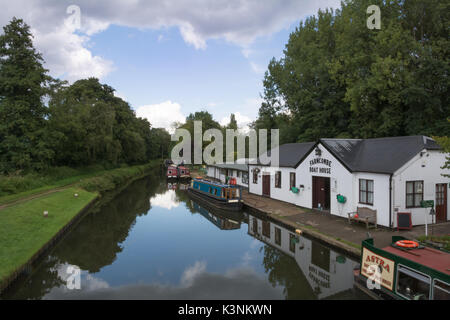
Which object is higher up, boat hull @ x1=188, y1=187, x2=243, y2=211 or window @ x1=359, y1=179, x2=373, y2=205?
window @ x1=359, y1=179, x2=373, y2=205

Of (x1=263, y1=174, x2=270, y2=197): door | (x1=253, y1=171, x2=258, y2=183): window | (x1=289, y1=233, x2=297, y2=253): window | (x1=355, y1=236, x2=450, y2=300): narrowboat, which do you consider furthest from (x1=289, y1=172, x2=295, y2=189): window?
(x1=355, y1=236, x2=450, y2=300): narrowboat

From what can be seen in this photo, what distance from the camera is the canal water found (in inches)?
329

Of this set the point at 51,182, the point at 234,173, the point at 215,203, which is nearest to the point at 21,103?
the point at 51,182

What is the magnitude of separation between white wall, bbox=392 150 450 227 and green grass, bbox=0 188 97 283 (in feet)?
48.5

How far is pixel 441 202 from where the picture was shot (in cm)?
1313

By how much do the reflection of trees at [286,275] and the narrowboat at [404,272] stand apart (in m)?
1.59

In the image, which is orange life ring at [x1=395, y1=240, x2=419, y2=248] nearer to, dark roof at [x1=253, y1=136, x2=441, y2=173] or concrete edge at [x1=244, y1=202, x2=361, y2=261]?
concrete edge at [x1=244, y1=202, x2=361, y2=261]

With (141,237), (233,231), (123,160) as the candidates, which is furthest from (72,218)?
(123,160)

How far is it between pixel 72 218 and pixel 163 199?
33.1ft

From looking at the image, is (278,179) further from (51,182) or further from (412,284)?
(51,182)

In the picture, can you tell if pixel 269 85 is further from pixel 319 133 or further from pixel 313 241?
pixel 313 241

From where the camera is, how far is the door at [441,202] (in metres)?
13.0

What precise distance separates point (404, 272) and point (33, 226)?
14848mm

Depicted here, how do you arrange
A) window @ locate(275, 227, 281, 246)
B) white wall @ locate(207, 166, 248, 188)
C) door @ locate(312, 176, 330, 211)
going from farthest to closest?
white wall @ locate(207, 166, 248, 188) → door @ locate(312, 176, 330, 211) → window @ locate(275, 227, 281, 246)
